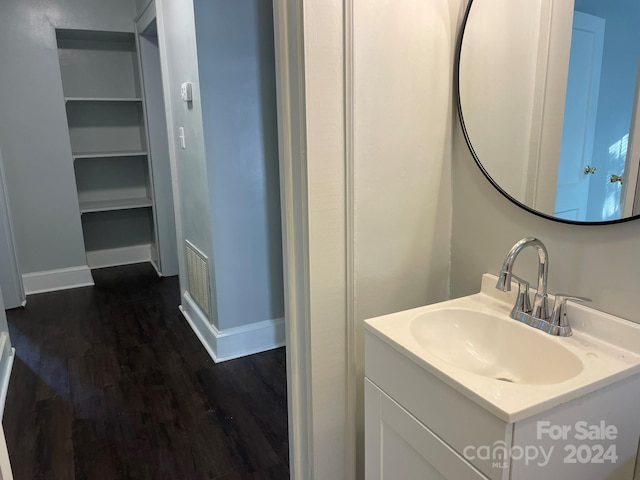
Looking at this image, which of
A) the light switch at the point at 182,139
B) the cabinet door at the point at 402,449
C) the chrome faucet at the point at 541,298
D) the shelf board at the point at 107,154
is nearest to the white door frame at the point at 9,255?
the shelf board at the point at 107,154

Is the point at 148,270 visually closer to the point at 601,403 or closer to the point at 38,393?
the point at 38,393

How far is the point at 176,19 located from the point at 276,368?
2029 mm

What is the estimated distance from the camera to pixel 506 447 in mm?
875

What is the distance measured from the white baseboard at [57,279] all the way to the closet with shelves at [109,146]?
523 millimetres

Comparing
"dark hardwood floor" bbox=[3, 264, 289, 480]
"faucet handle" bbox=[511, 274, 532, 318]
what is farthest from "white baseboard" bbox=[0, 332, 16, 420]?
"faucet handle" bbox=[511, 274, 532, 318]

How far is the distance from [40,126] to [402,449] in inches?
148

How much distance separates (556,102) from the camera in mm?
1198

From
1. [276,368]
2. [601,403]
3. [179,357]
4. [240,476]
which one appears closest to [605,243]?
[601,403]

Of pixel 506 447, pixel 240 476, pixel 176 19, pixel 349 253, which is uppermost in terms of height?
pixel 176 19

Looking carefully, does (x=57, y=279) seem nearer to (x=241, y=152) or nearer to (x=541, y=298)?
(x=241, y=152)

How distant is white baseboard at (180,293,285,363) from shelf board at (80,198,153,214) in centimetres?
177

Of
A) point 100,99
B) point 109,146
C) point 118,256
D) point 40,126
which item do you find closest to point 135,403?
point 40,126

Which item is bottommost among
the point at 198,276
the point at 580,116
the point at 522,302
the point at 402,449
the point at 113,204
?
the point at 198,276

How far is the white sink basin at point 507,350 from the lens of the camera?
0.92 m
